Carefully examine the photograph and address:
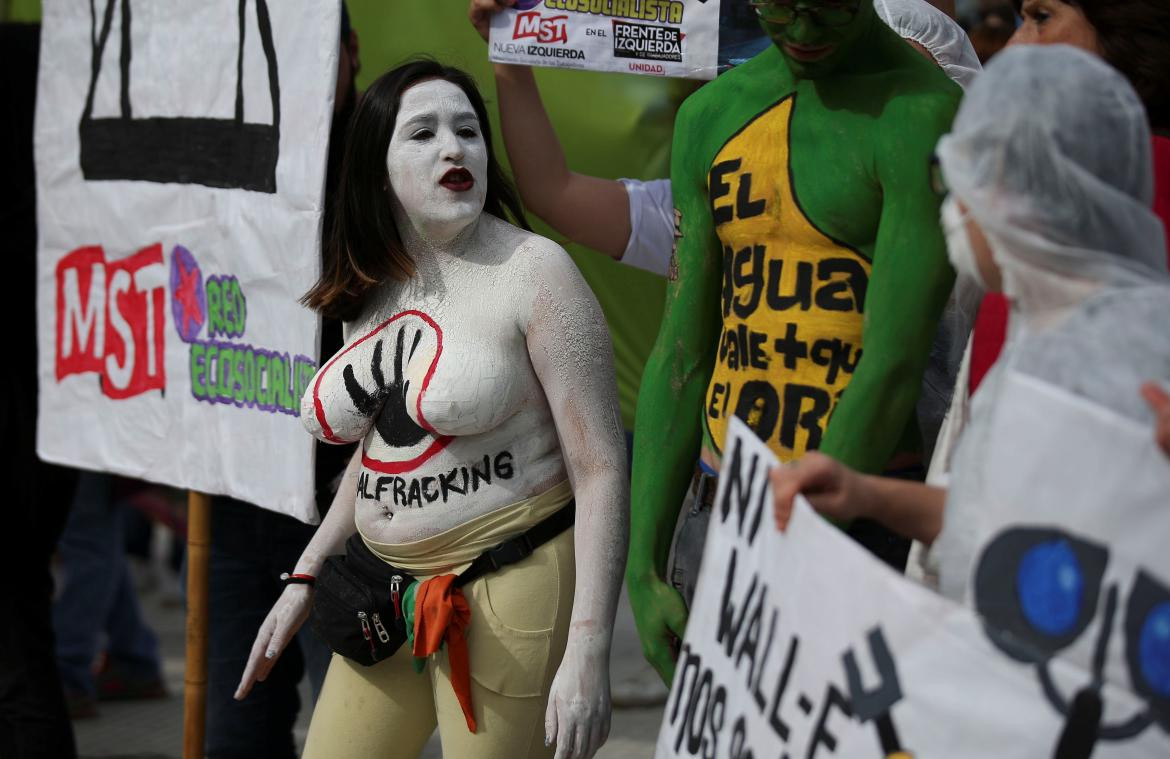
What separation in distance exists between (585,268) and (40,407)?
5.14ft

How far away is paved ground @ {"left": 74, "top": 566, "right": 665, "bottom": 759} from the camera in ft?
16.5

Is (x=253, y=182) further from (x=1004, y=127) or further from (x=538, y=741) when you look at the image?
(x=1004, y=127)

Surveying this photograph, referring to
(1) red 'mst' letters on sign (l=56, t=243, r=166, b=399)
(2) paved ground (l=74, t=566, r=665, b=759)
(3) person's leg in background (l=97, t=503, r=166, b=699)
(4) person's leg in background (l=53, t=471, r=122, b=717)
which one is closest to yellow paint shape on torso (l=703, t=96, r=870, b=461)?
(1) red 'mst' letters on sign (l=56, t=243, r=166, b=399)

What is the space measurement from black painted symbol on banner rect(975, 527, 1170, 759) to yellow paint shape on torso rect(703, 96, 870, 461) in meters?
0.69

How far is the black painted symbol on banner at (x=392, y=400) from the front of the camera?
2803mm

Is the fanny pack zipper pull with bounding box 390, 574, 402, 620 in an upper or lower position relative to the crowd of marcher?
lower

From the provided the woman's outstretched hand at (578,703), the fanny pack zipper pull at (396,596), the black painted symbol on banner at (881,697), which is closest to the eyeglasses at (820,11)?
the black painted symbol on banner at (881,697)

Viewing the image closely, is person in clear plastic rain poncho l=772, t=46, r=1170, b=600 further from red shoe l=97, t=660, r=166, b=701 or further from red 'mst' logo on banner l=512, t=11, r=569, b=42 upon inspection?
red shoe l=97, t=660, r=166, b=701

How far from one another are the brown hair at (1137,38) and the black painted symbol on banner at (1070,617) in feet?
2.97

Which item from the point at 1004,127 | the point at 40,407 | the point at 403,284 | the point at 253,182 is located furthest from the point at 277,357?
the point at 1004,127

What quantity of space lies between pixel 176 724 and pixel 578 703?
3.15m

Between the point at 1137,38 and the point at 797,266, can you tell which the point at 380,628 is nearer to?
the point at 797,266

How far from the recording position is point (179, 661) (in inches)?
247

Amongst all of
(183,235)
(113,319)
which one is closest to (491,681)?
(183,235)
